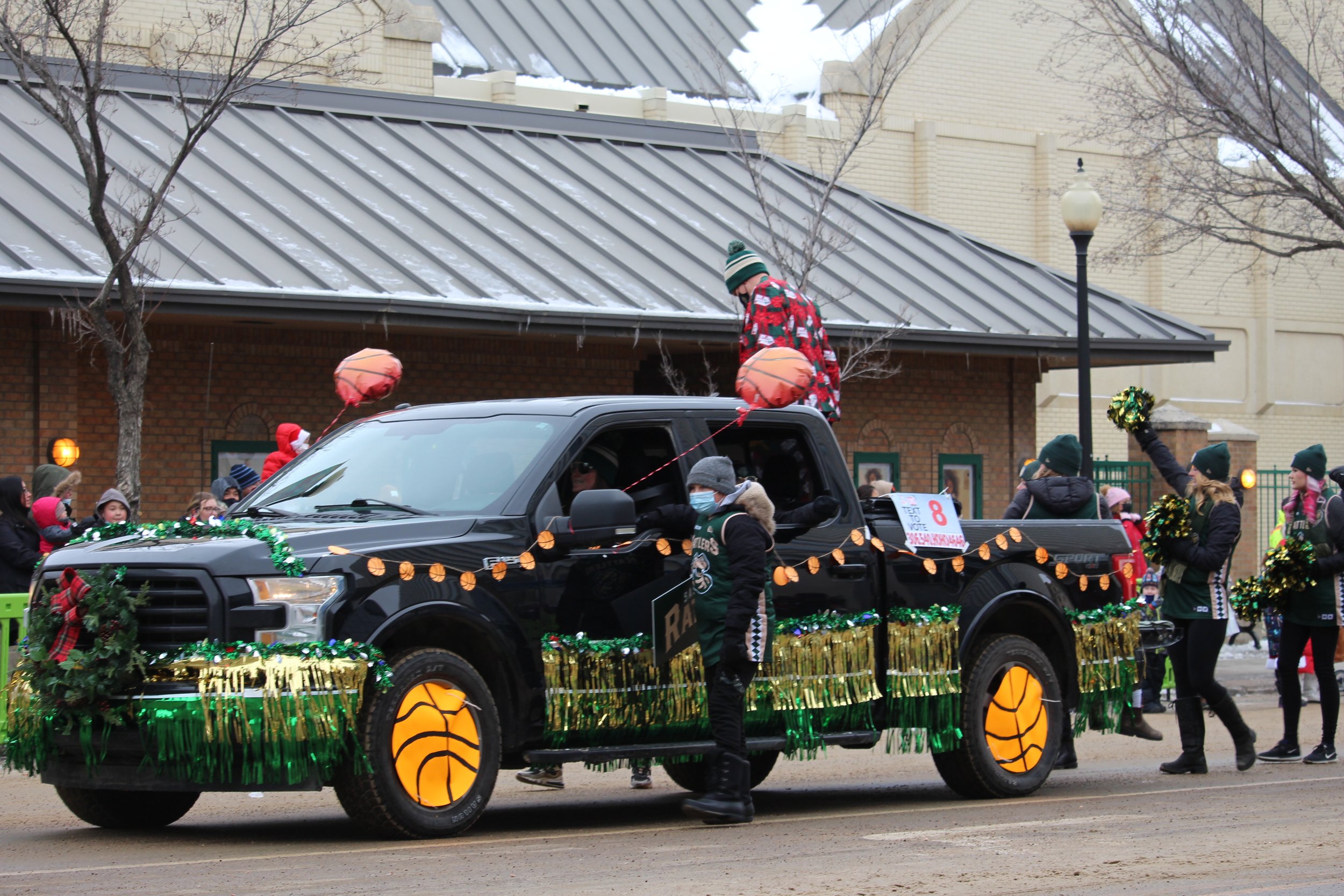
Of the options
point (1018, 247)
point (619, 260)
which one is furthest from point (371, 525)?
point (1018, 247)

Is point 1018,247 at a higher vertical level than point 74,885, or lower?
higher

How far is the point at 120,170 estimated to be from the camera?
1727 centimetres

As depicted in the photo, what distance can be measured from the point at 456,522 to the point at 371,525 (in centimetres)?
39

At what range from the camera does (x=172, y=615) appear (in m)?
7.95

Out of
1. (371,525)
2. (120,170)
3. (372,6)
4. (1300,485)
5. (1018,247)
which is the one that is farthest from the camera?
(1018,247)

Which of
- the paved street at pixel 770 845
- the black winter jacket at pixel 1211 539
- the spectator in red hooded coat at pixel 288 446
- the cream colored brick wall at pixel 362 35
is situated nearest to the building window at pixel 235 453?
the cream colored brick wall at pixel 362 35

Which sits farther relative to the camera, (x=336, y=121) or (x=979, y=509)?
(x=979, y=509)

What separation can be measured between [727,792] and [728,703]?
16.5 inches

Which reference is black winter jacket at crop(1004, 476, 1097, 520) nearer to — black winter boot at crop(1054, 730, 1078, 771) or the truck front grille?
black winter boot at crop(1054, 730, 1078, 771)

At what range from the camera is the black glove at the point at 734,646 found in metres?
8.66

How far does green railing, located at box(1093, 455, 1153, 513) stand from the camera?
26.7 meters

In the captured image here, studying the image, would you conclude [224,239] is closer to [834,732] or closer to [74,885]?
[834,732]

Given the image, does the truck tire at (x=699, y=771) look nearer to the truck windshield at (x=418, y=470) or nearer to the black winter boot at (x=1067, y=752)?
the black winter boot at (x=1067, y=752)

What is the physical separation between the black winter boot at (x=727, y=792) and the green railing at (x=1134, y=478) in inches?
731
